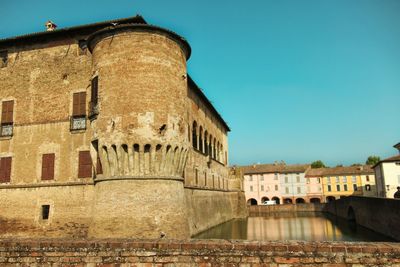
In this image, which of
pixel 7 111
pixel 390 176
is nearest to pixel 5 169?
pixel 7 111

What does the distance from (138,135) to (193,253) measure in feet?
27.2

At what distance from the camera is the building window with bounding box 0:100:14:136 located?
18.9 m

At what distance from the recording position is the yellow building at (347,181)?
196ft

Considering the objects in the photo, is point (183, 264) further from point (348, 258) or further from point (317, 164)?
point (317, 164)

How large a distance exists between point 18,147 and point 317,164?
80.0m

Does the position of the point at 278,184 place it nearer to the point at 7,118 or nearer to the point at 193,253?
A: the point at 7,118

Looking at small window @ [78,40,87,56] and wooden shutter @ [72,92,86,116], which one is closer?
wooden shutter @ [72,92,86,116]

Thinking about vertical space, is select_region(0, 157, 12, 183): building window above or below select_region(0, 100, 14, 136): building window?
below

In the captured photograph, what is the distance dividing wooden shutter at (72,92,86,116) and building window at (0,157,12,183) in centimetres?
483

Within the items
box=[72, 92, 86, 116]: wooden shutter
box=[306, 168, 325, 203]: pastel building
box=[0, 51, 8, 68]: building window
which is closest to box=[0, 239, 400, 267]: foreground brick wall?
box=[72, 92, 86, 116]: wooden shutter

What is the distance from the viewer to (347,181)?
60844mm

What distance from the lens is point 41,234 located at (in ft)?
55.3

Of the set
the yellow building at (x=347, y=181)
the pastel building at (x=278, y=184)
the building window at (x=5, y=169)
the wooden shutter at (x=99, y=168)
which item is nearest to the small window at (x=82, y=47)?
the wooden shutter at (x=99, y=168)

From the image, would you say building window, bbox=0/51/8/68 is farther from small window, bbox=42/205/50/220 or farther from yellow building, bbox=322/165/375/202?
yellow building, bbox=322/165/375/202
